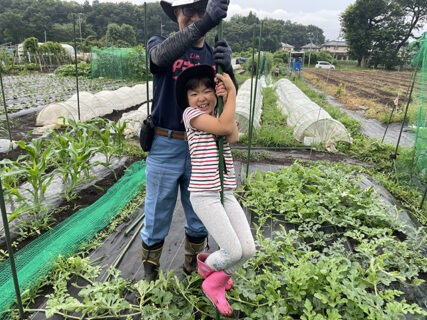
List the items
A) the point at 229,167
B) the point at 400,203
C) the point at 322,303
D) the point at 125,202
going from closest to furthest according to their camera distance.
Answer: the point at 229,167 → the point at 322,303 → the point at 125,202 → the point at 400,203

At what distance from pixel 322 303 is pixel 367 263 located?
0.81 metres

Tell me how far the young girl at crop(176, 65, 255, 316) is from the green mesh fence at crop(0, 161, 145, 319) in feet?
4.57

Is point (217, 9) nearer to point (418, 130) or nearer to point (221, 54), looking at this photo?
point (221, 54)

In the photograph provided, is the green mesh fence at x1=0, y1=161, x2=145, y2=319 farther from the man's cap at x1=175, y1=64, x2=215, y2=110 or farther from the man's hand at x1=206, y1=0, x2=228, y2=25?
the man's hand at x1=206, y1=0, x2=228, y2=25

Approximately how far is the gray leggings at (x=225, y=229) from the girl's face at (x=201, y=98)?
477 millimetres

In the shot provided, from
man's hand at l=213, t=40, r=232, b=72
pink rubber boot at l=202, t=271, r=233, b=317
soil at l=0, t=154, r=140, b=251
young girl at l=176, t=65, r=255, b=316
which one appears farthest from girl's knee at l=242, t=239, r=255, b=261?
soil at l=0, t=154, r=140, b=251

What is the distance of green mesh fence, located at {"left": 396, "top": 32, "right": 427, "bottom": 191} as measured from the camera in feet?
12.3

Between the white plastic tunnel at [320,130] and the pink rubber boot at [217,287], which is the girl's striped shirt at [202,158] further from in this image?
the white plastic tunnel at [320,130]

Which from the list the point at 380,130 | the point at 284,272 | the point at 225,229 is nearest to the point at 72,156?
the point at 225,229

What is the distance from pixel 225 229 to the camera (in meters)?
1.49

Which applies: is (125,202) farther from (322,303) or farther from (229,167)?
(322,303)

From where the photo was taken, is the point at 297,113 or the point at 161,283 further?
the point at 297,113

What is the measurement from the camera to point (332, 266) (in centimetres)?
187

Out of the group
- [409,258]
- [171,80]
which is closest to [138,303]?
[171,80]
